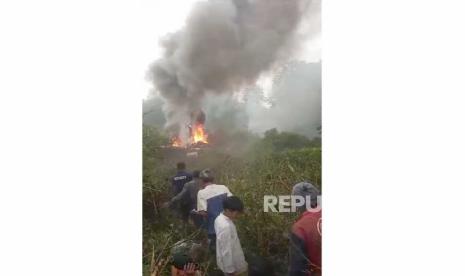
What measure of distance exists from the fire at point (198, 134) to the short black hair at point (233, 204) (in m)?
0.40

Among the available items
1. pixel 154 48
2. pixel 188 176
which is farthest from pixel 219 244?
pixel 154 48

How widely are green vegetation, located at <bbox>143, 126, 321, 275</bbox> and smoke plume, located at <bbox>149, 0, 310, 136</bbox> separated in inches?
9.8

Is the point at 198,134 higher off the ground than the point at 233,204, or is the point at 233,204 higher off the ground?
the point at 198,134

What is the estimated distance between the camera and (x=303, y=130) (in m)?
3.46

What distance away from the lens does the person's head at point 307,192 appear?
3.46 meters

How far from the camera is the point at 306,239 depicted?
3455mm

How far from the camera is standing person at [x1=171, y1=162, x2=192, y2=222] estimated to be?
359 cm

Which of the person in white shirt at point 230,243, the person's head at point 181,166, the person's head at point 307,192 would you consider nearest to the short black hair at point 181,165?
the person's head at point 181,166

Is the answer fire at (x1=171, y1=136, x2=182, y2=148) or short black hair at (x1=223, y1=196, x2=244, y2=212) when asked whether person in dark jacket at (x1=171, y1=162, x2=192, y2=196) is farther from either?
short black hair at (x1=223, y1=196, x2=244, y2=212)

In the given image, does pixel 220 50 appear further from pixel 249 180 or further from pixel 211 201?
pixel 211 201

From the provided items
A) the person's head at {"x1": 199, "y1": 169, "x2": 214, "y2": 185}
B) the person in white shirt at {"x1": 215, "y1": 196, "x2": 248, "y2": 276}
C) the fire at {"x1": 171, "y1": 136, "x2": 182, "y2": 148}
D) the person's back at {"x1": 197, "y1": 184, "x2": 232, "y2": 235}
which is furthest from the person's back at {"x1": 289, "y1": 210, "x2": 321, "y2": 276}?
the fire at {"x1": 171, "y1": 136, "x2": 182, "y2": 148}

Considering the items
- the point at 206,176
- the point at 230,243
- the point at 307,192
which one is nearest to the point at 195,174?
the point at 206,176

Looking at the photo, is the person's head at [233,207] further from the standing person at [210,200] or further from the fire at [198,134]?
the fire at [198,134]

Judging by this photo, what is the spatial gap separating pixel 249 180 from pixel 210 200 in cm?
29
